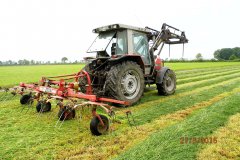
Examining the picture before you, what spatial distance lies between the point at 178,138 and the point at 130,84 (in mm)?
2969

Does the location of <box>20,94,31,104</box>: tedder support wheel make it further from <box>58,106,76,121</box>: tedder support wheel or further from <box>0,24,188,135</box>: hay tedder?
<box>58,106,76,121</box>: tedder support wheel

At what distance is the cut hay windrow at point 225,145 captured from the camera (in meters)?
3.18

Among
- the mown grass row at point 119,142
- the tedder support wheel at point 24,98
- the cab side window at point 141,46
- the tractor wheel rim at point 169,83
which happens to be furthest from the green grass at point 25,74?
the mown grass row at point 119,142

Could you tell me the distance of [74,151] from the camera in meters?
3.45

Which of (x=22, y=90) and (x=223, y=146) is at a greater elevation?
(x=22, y=90)

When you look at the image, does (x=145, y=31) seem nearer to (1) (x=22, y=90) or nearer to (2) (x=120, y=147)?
(1) (x=22, y=90)

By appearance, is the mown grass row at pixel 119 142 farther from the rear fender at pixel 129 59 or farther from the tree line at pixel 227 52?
the tree line at pixel 227 52

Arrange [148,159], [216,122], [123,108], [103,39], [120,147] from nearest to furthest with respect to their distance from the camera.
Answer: [148,159]
[120,147]
[216,122]
[123,108]
[103,39]

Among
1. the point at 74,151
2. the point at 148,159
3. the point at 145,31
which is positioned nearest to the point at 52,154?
the point at 74,151

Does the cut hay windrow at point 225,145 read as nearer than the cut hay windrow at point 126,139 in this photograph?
Yes

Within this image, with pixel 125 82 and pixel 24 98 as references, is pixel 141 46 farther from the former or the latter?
A: pixel 24 98

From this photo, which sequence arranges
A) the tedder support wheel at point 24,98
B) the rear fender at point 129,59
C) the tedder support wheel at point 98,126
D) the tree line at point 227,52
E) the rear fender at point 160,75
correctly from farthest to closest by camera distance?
the tree line at point 227,52
the rear fender at point 160,75
the tedder support wheel at point 24,98
the rear fender at point 129,59
the tedder support wheel at point 98,126

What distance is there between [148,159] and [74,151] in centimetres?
114

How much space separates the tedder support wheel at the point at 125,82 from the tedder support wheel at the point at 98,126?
1.75 meters
